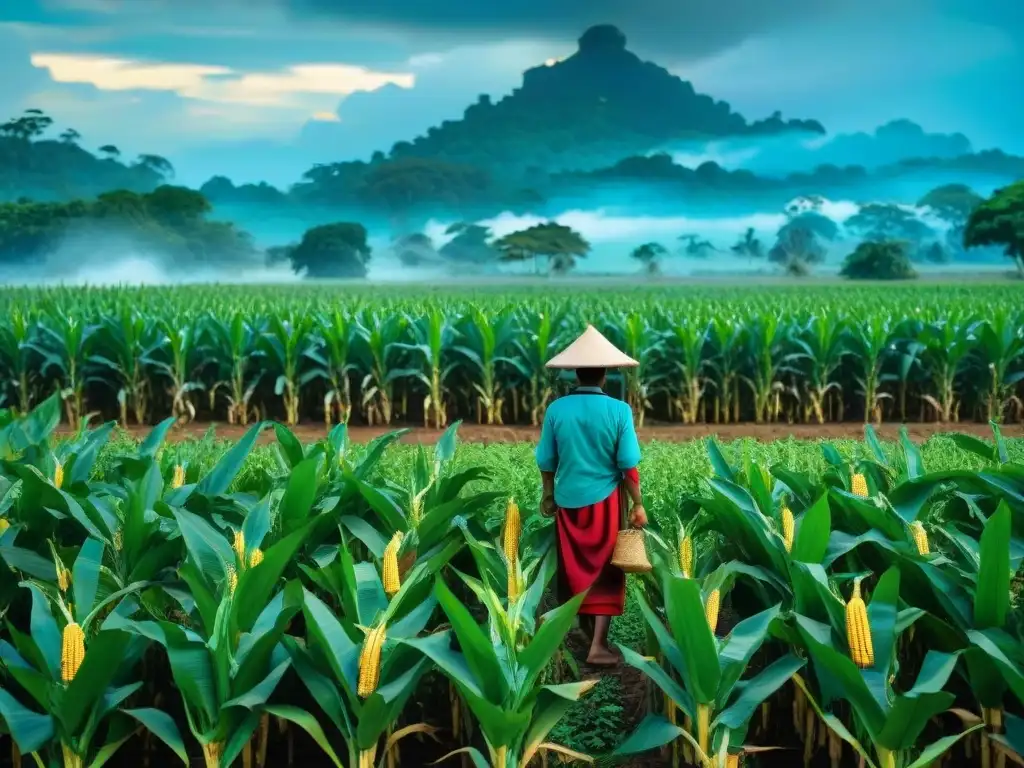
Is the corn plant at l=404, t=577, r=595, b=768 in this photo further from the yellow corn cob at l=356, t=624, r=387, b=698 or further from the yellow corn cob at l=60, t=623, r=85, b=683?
the yellow corn cob at l=60, t=623, r=85, b=683

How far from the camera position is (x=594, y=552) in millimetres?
3867

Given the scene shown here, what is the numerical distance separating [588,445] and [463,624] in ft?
4.01

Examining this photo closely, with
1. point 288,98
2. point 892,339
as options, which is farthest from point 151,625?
point 288,98

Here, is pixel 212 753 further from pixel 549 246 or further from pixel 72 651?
pixel 549 246

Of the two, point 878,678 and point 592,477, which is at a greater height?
point 592,477

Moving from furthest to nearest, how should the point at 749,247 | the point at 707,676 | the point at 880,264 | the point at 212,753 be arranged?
the point at 749,247 → the point at 880,264 → the point at 212,753 → the point at 707,676

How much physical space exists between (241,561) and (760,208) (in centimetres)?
7281

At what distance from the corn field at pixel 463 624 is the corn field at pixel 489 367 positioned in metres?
6.15

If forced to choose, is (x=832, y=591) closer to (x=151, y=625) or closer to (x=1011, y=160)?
(x=151, y=625)

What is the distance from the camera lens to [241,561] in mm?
3180

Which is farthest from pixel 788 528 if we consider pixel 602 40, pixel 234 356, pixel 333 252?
pixel 602 40

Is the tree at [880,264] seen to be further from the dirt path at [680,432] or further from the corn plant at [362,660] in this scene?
the corn plant at [362,660]

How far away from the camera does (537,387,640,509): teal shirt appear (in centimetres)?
379

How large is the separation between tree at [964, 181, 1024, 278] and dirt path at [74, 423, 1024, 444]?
37.3 meters
